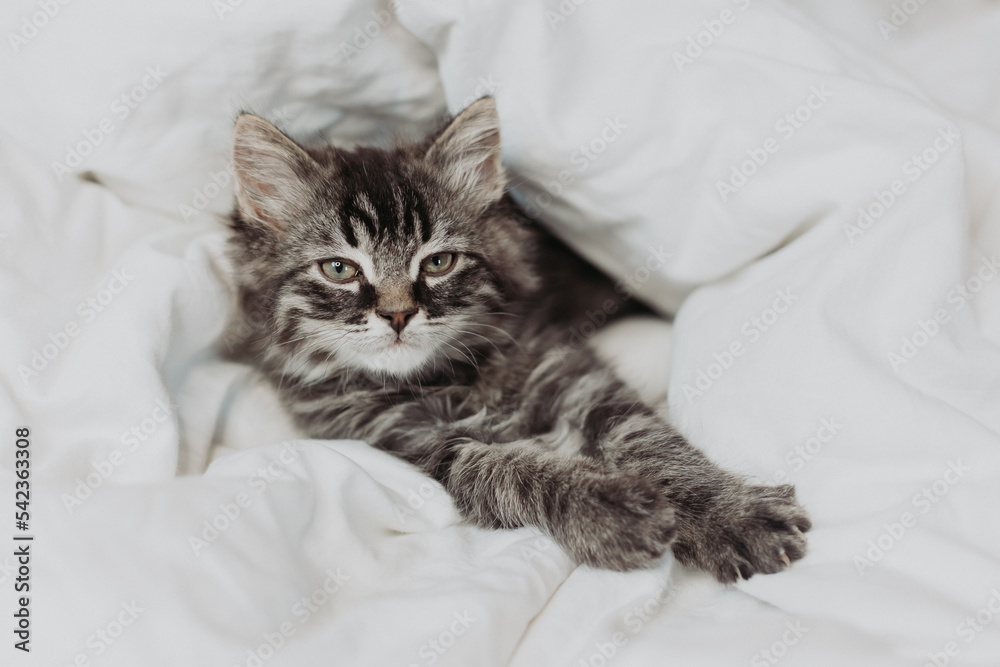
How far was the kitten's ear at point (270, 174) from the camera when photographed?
1514 millimetres

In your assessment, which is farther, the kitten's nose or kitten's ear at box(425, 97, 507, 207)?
kitten's ear at box(425, 97, 507, 207)

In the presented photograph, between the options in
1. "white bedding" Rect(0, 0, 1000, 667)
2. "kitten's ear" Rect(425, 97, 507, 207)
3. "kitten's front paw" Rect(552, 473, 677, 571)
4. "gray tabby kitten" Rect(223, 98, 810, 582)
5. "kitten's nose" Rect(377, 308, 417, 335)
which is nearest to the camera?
"white bedding" Rect(0, 0, 1000, 667)

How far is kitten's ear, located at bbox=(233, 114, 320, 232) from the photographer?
59.6 inches

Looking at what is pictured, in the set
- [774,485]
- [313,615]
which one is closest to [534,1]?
[774,485]

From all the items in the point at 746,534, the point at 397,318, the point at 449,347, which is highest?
the point at 746,534

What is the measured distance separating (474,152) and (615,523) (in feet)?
3.21

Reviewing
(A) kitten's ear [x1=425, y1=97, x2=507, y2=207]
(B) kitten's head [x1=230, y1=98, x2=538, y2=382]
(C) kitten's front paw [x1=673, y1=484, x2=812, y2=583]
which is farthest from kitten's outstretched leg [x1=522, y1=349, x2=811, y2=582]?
(A) kitten's ear [x1=425, y1=97, x2=507, y2=207]

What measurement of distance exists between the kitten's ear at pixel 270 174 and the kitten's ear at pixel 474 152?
1.04 ft

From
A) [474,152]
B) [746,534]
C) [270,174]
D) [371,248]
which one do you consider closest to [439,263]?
[371,248]

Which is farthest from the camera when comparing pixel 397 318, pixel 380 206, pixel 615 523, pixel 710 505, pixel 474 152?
pixel 474 152

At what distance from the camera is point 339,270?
1555mm

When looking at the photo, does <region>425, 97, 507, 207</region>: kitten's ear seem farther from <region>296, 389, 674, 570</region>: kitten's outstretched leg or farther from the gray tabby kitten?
<region>296, 389, 674, 570</region>: kitten's outstretched leg

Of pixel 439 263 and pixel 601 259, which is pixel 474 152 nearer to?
pixel 439 263

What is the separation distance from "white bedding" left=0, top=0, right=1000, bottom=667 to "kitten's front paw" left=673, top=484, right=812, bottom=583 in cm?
4
